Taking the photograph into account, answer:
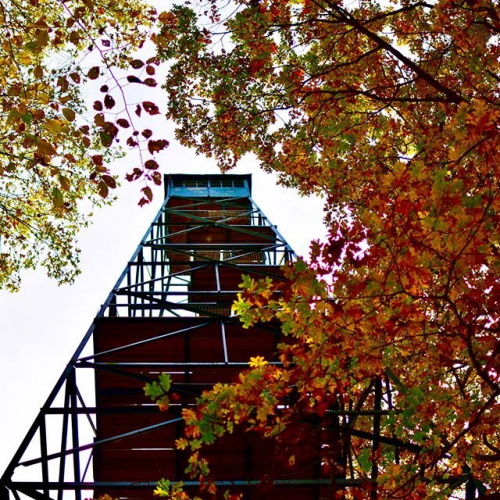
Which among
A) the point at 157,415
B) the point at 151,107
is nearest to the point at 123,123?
the point at 151,107

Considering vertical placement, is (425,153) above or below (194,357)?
above

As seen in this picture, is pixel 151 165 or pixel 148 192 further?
pixel 151 165

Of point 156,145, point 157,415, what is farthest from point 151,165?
point 157,415

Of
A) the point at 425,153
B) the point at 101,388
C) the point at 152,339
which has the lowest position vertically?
the point at 101,388

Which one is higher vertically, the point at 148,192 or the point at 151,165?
the point at 151,165

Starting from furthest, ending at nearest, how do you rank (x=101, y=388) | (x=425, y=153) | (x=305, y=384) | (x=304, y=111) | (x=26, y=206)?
(x=26, y=206)
(x=304, y=111)
(x=425, y=153)
(x=101, y=388)
(x=305, y=384)

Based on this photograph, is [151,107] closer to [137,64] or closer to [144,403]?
[137,64]

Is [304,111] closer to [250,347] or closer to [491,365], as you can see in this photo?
[250,347]

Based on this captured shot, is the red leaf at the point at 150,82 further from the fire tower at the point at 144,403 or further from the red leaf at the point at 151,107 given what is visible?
the fire tower at the point at 144,403

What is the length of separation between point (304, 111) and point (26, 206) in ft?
20.8

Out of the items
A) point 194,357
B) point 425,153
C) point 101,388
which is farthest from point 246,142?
point 101,388

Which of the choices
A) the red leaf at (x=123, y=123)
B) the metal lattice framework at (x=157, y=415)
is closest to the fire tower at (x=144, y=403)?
the metal lattice framework at (x=157, y=415)

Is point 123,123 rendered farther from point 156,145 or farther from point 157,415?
point 157,415

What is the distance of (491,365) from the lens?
4.95 metres
